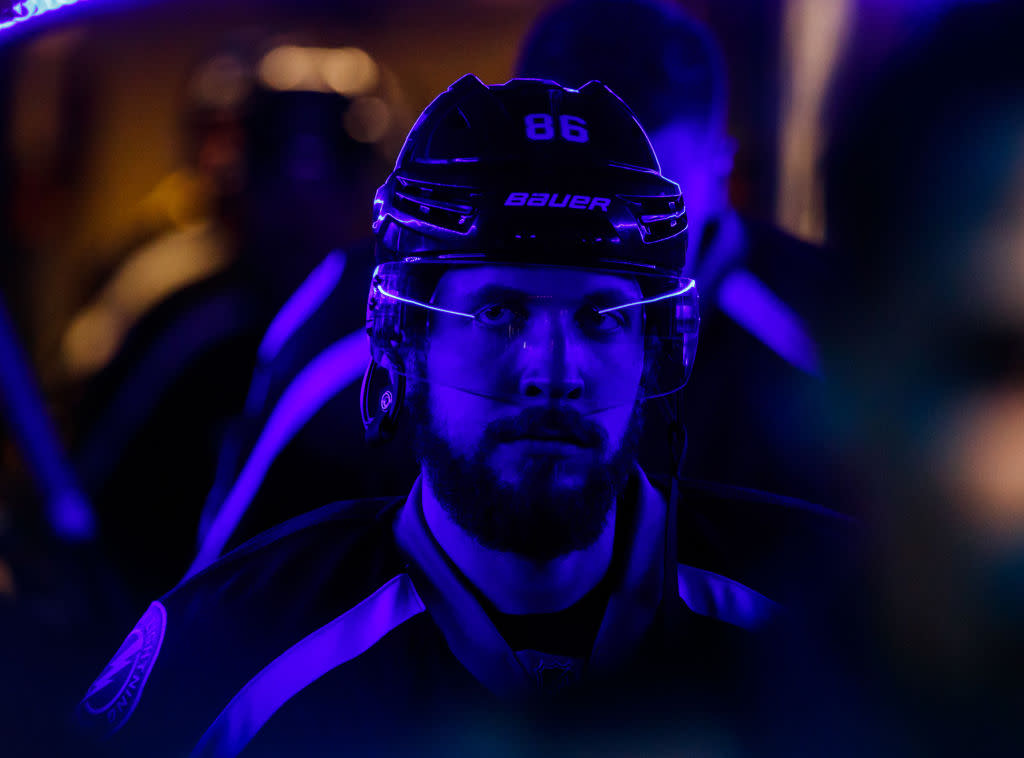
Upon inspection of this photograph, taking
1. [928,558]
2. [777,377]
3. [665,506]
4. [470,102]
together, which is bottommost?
[928,558]

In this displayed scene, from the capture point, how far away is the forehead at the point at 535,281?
3.59 ft

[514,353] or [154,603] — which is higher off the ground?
[514,353]

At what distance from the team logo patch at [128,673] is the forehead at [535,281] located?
559 mm

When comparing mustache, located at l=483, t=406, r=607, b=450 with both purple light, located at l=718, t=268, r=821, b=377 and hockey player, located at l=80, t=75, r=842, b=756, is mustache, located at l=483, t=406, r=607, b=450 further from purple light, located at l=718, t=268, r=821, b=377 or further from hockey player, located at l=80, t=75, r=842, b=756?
purple light, located at l=718, t=268, r=821, b=377

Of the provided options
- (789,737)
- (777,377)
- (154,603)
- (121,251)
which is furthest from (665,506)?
(121,251)

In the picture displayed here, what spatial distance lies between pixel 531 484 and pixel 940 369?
56 cm

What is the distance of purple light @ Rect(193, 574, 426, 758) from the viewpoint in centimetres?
117

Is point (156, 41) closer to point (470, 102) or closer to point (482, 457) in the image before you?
point (470, 102)

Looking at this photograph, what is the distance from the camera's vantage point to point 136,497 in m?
1.26

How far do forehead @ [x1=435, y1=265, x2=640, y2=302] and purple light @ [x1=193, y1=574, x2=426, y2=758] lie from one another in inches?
16.1

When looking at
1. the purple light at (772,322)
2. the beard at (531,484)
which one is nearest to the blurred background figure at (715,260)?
the purple light at (772,322)

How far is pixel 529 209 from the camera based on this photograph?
3.54ft

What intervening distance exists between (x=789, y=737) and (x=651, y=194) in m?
0.70

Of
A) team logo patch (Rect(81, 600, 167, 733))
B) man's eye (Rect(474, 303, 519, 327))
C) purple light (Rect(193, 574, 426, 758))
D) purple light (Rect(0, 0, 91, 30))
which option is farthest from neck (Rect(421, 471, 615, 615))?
purple light (Rect(0, 0, 91, 30))
